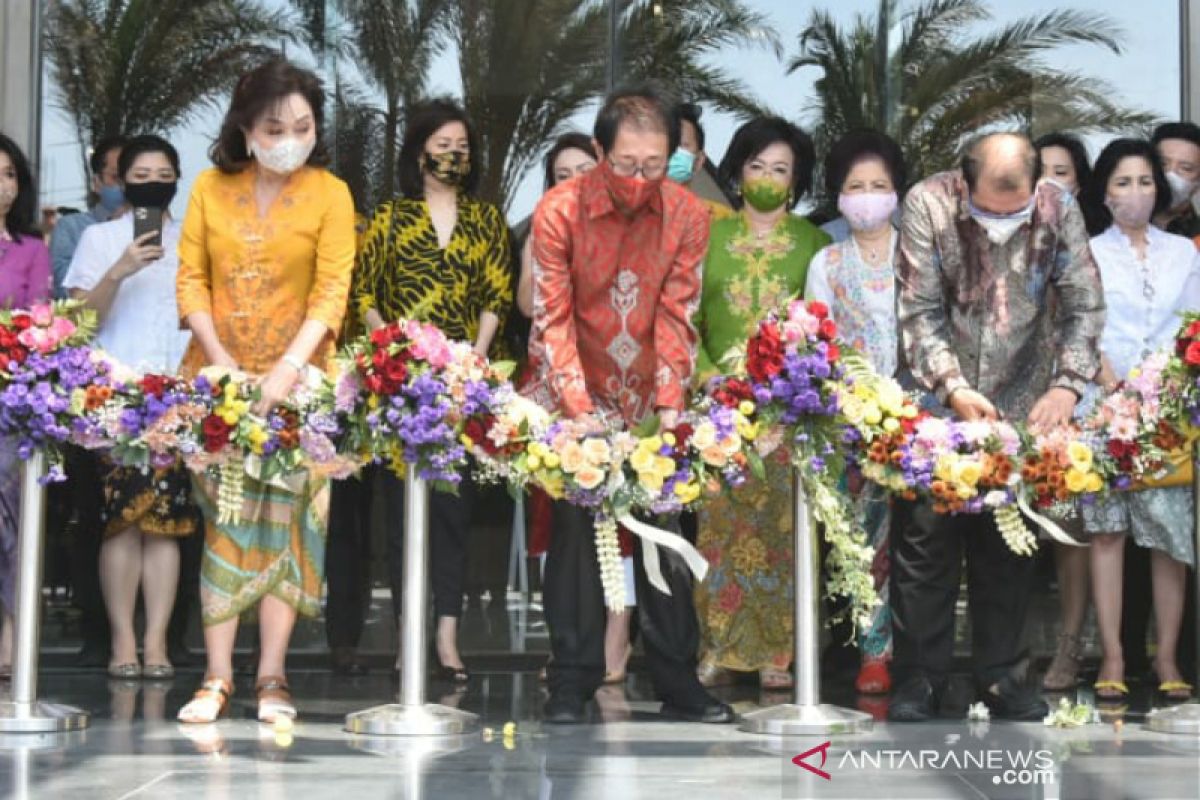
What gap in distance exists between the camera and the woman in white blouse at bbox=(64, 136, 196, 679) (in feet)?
25.0

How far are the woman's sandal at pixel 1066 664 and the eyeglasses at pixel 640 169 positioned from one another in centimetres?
262

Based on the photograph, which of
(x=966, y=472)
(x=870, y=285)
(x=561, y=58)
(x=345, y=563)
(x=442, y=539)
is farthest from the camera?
(x=561, y=58)

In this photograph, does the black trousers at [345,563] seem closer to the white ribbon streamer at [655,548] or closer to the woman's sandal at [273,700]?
the woman's sandal at [273,700]

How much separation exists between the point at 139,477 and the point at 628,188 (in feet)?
8.03

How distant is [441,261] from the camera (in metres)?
7.35

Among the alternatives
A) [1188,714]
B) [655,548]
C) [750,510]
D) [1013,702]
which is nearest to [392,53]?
[750,510]

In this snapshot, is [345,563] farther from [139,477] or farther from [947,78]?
[947,78]

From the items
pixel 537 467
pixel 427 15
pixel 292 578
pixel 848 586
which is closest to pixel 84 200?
pixel 427 15

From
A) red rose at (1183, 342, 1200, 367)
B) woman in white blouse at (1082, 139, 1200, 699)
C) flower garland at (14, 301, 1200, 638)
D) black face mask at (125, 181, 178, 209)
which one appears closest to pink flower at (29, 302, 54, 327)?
flower garland at (14, 301, 1200, 638)

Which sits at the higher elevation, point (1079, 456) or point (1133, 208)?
point (1133, 208)

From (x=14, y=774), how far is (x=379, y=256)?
8.86ft

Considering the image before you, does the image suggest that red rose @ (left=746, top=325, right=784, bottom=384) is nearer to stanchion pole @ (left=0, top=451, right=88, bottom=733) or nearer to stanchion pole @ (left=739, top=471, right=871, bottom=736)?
stanchion pole @ (left=739, top=471, right=871, bottom=736)

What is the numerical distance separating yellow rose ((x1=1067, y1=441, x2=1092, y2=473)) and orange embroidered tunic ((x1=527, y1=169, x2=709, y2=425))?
1193mm

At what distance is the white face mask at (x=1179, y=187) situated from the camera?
788 cm
